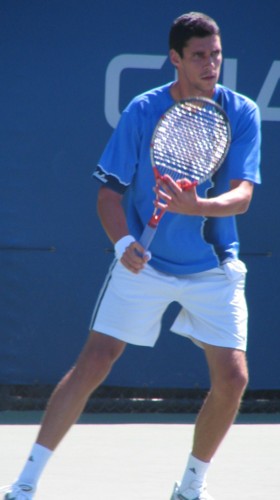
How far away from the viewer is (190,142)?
4.16m

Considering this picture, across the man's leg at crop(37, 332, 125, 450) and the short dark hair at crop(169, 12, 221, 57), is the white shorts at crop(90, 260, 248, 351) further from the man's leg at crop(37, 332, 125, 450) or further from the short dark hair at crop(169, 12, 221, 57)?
the short dark hair at crop(169, 12, 221, 57)

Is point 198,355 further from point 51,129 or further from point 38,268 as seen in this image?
point 51,129

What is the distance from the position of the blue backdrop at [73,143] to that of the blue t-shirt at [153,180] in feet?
5.56

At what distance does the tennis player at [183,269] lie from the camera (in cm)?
410

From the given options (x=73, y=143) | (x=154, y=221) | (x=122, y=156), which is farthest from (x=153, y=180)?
(x=73, y=143)

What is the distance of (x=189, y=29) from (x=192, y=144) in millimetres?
388

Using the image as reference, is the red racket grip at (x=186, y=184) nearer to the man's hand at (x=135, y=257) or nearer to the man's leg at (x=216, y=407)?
the man's hand at (x=135, y=257)

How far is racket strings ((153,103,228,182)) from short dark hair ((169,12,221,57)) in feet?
0.75

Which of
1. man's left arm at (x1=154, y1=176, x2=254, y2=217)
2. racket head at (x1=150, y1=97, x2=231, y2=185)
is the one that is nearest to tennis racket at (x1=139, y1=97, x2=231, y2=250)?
racket head at (x1=150, y1=97, x2=231, y2=185)

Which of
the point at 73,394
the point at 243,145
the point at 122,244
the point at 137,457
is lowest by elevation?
the point at 137,457

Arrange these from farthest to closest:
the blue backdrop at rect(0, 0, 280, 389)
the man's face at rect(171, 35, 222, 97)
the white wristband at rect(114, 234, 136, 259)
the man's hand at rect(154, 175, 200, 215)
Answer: the blue backdrop at rect(0, 0, 280, 389), the man's face at rect(171, 35, 222, 97), the white wristband at rect(114, 234, 136, 259), the man's hand at rect(154, 175, 200, 215)

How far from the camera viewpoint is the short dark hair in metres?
4.14

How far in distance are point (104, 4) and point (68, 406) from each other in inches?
99.2

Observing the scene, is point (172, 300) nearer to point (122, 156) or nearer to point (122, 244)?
point (122, 244)
